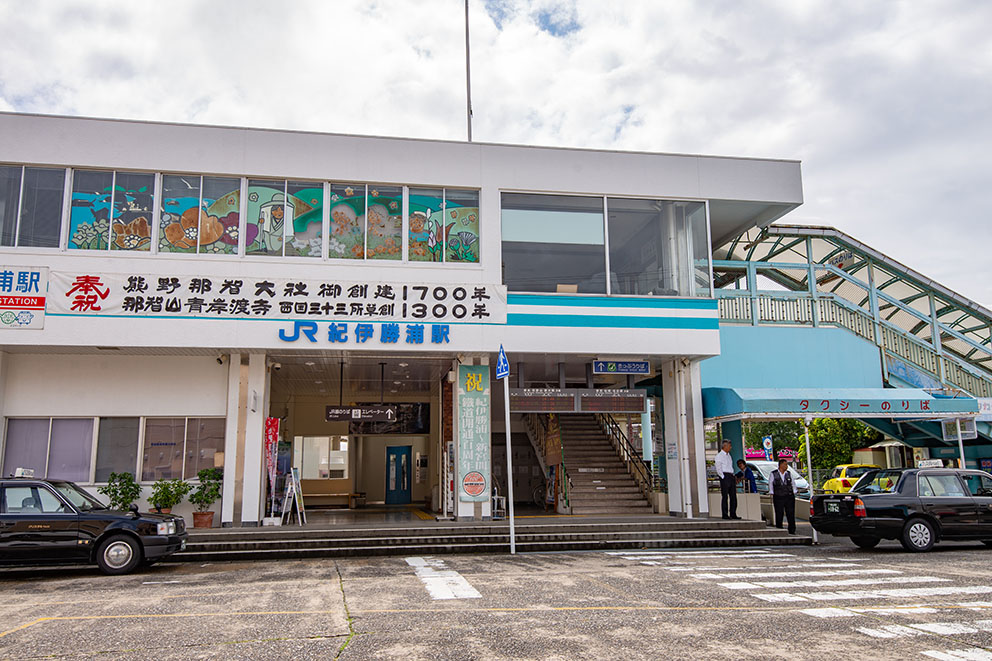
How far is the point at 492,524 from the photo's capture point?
50.1 feet

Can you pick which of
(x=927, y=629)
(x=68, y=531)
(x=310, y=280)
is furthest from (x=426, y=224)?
(x=927, y=629)

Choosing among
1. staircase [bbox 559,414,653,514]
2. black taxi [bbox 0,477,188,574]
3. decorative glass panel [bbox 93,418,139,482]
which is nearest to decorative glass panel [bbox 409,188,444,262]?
decorative glass panel [bbox 93,418,139,482]

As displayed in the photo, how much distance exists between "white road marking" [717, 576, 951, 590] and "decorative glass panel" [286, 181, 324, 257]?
10454mm

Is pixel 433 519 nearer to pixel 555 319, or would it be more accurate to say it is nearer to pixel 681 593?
pixel 555 319

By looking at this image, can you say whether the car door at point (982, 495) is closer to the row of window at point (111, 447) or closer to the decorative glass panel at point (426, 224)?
the decorative glass panel at point (426, 224)

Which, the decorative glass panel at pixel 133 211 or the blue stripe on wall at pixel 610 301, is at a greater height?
the decorative glass panel at pixel 133 211

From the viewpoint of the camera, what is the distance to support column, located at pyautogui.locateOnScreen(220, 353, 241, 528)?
602 inches

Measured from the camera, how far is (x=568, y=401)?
17062 millimetres

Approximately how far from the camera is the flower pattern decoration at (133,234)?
15.2 meters

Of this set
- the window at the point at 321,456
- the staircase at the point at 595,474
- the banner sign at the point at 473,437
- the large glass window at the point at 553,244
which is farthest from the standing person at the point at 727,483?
the window at the point at 321,456

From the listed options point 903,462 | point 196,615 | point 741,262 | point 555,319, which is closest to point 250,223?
point 555,319

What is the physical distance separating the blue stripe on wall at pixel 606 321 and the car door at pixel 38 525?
342 inches

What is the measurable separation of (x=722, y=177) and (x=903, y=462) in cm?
1263

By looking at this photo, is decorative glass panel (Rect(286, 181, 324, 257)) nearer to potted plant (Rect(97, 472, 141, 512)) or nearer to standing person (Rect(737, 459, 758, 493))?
potted plant (Rect(97, 472, 141, 512))
